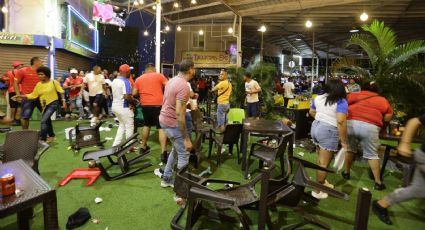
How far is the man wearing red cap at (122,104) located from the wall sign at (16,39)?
7.42 metres

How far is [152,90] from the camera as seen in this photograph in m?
5.57

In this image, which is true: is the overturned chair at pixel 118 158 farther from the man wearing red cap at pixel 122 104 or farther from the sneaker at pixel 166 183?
the sneaker at pixel 166 183

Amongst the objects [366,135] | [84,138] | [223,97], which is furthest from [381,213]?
[84,138]

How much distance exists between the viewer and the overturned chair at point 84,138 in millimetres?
6047

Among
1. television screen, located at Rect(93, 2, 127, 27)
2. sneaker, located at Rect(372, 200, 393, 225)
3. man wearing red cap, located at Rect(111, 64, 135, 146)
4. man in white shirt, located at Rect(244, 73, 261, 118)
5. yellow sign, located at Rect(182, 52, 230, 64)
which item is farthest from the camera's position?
yellow sign, located at Rect(182, 52, 230, 64)

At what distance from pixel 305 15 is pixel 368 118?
11.4m

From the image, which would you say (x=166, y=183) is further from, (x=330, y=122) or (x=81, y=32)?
(x=81, y=32)

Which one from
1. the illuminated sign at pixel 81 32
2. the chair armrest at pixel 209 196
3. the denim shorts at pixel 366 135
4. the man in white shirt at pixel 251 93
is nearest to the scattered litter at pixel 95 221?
the chair armrest at pixel 209 196

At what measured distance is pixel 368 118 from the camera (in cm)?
414

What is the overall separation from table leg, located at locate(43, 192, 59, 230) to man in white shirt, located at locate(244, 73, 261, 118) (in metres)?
6.66

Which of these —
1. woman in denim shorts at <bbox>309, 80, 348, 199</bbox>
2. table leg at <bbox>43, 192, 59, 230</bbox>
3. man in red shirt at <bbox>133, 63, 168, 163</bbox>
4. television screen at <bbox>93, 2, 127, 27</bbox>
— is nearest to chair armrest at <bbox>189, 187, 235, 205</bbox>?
table leg at <bbox>43, 192, 59, 230</bbox>

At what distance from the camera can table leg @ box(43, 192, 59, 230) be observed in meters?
2.10

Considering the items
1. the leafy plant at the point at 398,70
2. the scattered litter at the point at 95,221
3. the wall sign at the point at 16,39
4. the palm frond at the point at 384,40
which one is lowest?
the scattered litter at the point at 95,221

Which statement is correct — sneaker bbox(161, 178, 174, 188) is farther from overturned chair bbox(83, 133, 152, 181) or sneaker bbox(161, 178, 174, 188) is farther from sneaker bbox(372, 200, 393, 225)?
sneaker bbox(372, 200, 393, 225)
